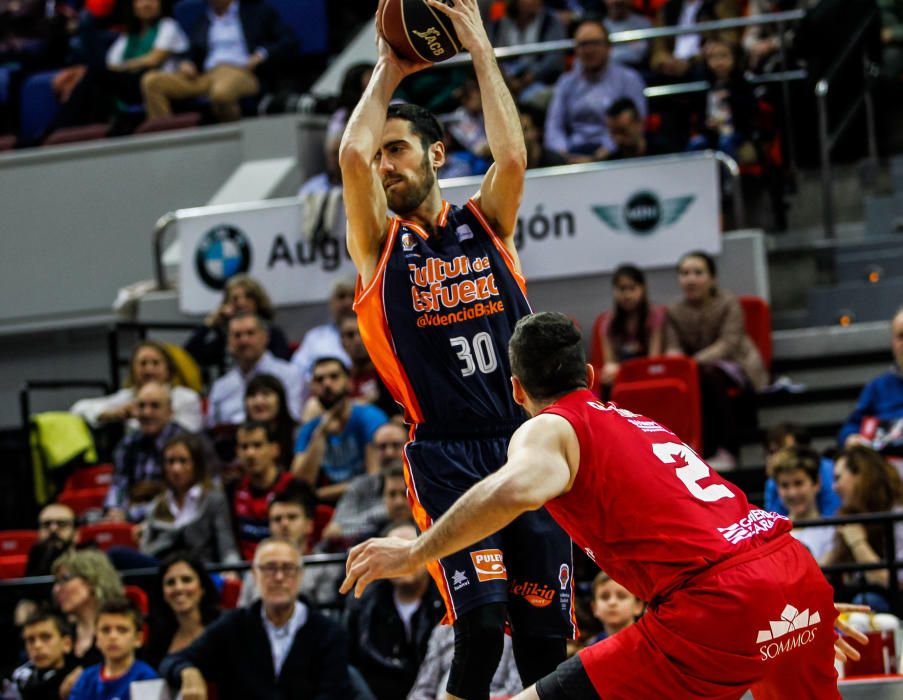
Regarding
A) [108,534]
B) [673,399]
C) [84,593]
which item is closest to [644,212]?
[673,399]

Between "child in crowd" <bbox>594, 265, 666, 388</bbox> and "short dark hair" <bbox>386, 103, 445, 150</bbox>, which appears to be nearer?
"short dark hair" <bbox>386, 103, 445, 150</bbox>

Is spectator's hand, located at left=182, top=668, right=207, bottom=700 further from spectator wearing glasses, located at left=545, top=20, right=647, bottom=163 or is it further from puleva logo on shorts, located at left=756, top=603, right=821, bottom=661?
spectator wearing glasses, located at left=545, top=20, right=647, bottom=163

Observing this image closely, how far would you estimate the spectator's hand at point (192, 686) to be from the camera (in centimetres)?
750

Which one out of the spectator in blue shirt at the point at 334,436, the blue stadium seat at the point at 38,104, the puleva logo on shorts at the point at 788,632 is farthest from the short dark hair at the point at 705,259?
the blue stadium seat at the point at 38,104

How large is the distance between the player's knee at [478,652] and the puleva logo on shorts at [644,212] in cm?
647

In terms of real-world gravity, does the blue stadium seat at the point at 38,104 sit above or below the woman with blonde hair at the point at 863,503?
above

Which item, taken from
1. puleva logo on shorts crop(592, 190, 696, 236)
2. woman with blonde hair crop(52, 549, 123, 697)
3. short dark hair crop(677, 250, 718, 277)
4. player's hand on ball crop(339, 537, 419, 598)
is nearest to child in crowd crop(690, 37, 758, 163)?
puleva logo on shorts crop(592, 190, 696, 236)

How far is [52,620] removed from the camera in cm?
836

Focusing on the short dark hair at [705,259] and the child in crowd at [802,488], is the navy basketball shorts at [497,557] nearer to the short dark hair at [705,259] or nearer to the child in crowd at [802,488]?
the child in crowd at [802,488]

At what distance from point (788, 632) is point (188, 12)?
12.3 metres

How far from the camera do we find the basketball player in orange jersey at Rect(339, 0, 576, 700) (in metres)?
5.04

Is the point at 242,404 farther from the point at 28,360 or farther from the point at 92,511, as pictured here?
the point at 28,360

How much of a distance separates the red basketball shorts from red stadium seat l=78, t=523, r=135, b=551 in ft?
19.5

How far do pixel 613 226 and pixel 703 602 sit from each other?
284 inches
